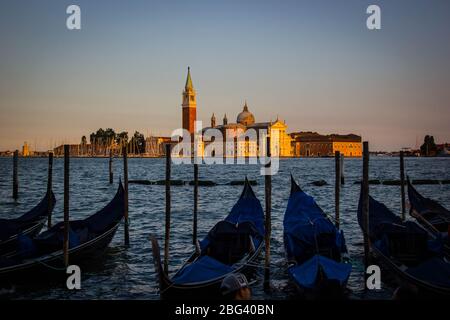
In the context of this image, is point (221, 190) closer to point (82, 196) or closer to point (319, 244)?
point (82, 196)

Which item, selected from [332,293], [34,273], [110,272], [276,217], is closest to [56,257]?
[34,273]

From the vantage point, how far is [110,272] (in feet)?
26.3

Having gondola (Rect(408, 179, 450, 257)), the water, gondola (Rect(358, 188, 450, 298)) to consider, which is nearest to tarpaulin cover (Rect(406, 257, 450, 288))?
gondola (Rect(358, 188, 450, 298))

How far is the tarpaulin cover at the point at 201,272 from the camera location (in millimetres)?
5609

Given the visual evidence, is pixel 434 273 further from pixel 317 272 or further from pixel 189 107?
pixel 189 107

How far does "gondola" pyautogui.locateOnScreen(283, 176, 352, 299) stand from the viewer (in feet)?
18.3

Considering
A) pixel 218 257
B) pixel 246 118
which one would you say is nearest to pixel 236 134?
pixel 246 118

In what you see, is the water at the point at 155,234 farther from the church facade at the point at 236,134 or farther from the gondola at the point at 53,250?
the church facade at the point at 236,134

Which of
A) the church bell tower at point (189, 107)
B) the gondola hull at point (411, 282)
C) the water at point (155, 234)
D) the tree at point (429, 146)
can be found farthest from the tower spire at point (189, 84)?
the gondola hull at point (411, 282)

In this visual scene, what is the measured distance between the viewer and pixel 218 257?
23.8 feet

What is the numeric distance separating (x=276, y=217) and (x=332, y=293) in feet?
29.9

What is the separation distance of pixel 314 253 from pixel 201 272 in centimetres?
195
